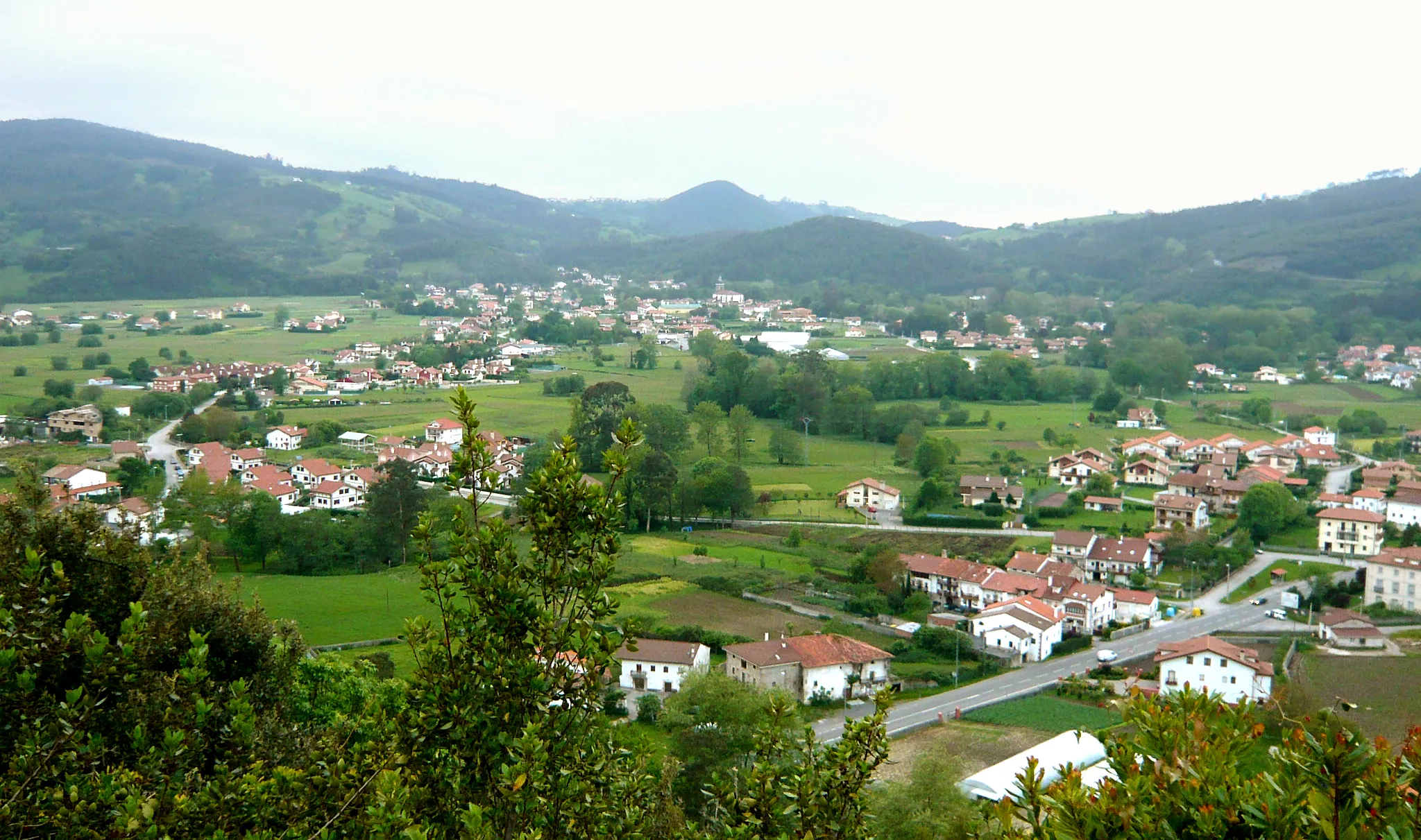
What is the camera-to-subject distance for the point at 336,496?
25.8 m

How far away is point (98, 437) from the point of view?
1195 inches

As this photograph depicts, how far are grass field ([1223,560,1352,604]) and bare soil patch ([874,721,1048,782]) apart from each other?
8884mm

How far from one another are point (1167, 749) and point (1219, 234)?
101 metres

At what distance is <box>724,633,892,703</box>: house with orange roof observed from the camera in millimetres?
14984

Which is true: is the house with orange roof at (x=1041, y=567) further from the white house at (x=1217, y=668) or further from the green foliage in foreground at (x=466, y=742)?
the green foliage in foreground at (x=466, y=742)

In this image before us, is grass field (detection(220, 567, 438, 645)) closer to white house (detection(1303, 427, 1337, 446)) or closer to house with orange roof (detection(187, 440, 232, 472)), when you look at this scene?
house with orange roof (detection(187, 440, 232, 472))

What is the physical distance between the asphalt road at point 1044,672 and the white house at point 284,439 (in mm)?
23018

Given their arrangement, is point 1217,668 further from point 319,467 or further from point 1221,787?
point 319,467

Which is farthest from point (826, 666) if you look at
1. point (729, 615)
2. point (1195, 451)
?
A: point (1195, 451)

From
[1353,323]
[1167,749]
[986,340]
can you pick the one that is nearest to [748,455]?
[1167,749]

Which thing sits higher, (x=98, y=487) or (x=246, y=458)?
(x=98, y=487)

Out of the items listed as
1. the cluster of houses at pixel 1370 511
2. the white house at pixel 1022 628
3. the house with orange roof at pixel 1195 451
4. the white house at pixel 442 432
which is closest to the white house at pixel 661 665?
the white house at pixel 1022 628

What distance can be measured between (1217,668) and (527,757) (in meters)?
15.1

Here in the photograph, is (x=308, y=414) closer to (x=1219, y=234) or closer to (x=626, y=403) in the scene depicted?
(x=626, y=403)
